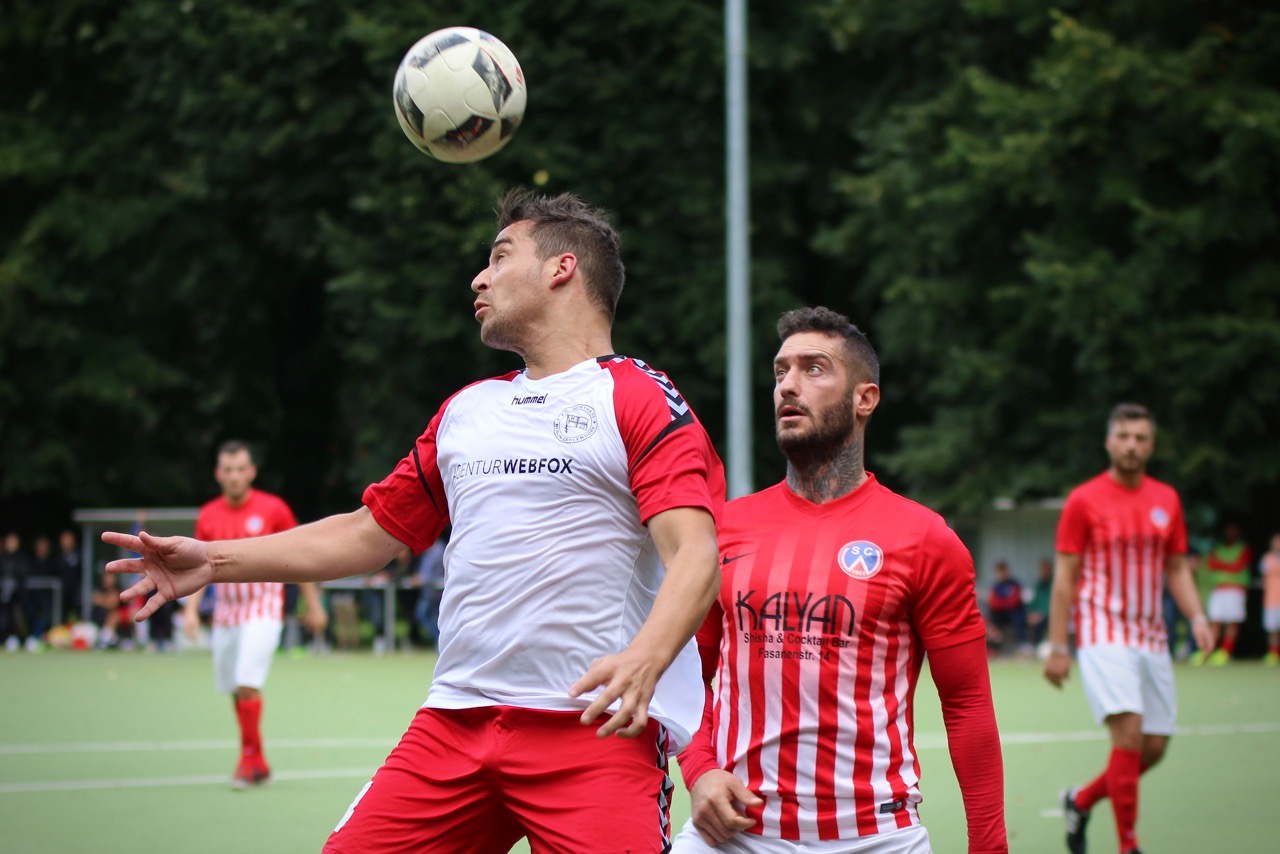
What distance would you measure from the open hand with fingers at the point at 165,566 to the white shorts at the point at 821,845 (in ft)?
4.77

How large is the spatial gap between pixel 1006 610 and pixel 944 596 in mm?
19770

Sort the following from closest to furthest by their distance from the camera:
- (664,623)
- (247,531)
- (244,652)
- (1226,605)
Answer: (664,623) < (244,652) < (247,531) < (1226,605)

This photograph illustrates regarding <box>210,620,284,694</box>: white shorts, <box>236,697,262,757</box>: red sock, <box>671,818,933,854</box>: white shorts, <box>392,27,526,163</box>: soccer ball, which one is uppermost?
<box>392,27,526,163</box>: soccer ball

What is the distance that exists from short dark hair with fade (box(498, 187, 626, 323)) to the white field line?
718cm

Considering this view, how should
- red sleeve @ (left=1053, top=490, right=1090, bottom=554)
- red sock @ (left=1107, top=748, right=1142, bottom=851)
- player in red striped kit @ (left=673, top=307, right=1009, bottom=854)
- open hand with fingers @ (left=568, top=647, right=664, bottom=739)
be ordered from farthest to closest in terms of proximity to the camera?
1. red sleeve @ (left=1053, top=490, right=1090, bottom=554)
2. red sock @ (left=1107, top=748, right=1142, bottom=851)
3. player in red striped kit @ (left=673, top=307, right=1009, bottom=854)
4. open hand with fingers @ (left=568, top=647, right=664, bottom=739)

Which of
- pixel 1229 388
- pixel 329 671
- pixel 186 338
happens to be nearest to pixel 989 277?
pixel 1229 388

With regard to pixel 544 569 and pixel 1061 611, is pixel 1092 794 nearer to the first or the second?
pixel 1061 611

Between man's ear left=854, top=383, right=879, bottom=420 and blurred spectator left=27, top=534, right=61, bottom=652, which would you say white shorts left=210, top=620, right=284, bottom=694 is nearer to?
man's ear left=854, top=383, right=879, bottom=420

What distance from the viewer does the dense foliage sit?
2203 centimetres

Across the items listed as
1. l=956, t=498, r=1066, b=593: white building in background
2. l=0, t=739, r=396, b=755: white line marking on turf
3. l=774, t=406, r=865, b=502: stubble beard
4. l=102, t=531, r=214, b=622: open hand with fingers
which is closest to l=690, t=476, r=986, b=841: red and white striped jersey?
l=774, t=406, r=865, b=502: stubble beard

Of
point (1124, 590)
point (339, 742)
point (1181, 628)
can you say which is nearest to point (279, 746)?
point (339, 742)

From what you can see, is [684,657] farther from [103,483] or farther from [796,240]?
[103,483]

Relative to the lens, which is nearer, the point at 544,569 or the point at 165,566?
the point at 544,569

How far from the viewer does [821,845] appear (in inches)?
164
